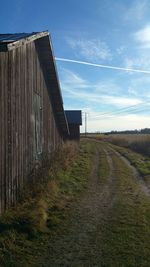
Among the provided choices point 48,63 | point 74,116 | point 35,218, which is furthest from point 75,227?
point 74,116

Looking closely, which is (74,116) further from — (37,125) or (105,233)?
(105,233)

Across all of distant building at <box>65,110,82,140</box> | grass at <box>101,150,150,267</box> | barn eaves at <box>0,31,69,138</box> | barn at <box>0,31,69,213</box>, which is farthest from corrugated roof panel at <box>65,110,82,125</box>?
grass at <box>101,150,150,267</box>

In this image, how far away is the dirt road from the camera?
253 inches

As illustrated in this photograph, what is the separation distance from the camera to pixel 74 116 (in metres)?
44.8

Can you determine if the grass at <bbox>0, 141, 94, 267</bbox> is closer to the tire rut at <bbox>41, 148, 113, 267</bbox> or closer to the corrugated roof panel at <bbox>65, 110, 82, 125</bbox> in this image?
the tire rut at <bbox>41, 148, 113, 267</bbox>

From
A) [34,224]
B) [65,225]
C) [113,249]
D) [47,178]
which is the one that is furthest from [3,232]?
[47,178]

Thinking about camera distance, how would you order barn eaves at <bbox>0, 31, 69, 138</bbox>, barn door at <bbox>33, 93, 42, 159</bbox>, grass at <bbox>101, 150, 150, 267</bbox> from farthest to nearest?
1. barn door at <bbox>33, 93, 42, 159</bbox>
2. barn eaves at <bbox>0, 31, 69, 138</bbox>
3. grass at <bbox>101, 150, 150, 267</bbox>

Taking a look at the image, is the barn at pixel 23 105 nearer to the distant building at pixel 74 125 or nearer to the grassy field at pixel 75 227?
the grassy field at pixel 75 227

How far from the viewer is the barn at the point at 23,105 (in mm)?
9039

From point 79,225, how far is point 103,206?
226cm

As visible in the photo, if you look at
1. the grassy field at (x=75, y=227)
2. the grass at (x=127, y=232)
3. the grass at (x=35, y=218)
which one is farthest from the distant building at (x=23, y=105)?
the grass at (x=127, y=232)

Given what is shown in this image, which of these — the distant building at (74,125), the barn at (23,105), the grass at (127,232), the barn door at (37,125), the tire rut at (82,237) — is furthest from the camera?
the distant building at (74,125)

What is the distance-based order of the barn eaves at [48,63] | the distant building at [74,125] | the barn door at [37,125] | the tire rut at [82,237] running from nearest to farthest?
the tire rut at [82,237] < the barn eaves at [48,63] < the barn door at [37,125] < the distant building at [74,125]

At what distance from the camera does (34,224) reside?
7.86m
